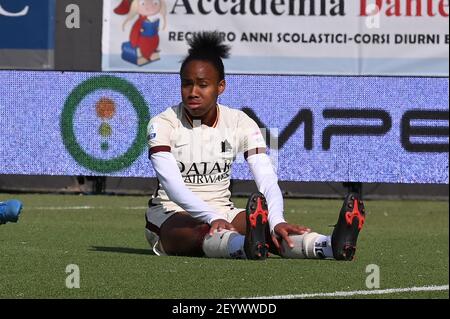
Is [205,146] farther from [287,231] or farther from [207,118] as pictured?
[287,231]

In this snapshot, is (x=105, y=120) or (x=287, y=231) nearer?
(x=287, y=231)

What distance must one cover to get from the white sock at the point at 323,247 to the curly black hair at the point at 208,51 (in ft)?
4.30

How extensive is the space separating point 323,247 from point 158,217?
49.3 inches

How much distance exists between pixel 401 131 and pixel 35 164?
4.07m

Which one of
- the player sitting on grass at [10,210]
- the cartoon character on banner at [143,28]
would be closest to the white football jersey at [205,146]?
the player sitting on grass at [10,210]

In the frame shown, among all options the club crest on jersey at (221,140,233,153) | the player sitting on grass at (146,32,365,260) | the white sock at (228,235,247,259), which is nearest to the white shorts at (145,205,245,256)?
the player sitting on grass at (146,32,365,260)

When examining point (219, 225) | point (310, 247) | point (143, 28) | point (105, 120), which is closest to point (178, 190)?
point (219, 225)

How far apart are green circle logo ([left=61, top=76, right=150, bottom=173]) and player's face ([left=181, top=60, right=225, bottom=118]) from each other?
6260 millimetres

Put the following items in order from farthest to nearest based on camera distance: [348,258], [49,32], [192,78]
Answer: [49,32], [192,78], [348,258]

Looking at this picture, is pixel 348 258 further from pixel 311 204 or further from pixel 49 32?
pixel 49 32

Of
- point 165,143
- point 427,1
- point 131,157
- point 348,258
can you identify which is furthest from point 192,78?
point 427,1

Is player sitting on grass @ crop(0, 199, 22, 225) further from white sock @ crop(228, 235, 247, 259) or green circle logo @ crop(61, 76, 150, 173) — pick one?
green circle logo @ crop(61, 76, 150, 173)

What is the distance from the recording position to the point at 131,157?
1427cm

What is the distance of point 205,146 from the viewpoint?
809cm
